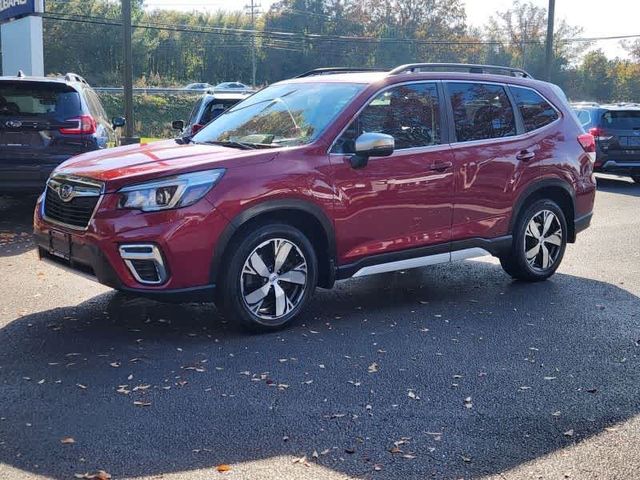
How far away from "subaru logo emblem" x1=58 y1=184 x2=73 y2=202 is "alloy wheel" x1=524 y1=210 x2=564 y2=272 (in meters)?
4.04

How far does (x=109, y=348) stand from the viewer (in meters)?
5.21

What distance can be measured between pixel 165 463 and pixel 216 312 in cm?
262

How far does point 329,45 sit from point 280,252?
72.4 m

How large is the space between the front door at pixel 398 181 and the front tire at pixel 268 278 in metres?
0.35

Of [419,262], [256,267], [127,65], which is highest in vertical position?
[127,65]

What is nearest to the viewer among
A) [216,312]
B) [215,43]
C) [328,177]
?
[328,177]

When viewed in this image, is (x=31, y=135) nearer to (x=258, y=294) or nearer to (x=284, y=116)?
(x=284, y=116)

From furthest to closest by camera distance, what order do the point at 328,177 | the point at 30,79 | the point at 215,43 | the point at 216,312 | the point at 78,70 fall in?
the point at 215,43, the point at 78,70, the point at 30,79, the point at 216,312, the point at 328,177

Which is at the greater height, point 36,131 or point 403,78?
point 403,78

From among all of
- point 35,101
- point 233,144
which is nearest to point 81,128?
point 35,101

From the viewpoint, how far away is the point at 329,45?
75.6m

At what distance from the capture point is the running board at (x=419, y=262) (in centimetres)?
616

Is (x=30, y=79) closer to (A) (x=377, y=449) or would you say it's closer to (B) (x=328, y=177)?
(B) (x=328, y=177)

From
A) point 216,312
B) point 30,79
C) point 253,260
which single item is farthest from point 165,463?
point 30,79
